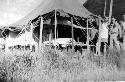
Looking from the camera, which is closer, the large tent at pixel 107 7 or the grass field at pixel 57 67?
the grass field at pixel 57 67

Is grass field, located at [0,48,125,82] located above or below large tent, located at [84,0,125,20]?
below

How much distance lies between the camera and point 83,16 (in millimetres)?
16531

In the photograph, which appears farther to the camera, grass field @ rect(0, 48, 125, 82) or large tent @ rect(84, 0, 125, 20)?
large tent @ rect(84, 0, 125, 20)

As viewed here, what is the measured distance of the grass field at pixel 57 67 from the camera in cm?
719

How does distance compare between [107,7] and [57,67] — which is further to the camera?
[107,7]

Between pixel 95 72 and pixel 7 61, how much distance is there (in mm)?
3409

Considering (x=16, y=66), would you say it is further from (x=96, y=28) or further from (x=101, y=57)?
(x=96, y=28)

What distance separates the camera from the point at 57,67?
884 centimetres

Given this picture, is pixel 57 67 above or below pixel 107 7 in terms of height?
below

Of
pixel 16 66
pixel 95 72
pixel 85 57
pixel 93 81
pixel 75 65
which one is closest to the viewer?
pixel 93 81

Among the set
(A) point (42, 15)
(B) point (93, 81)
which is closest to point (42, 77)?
(B) point (93, 81)

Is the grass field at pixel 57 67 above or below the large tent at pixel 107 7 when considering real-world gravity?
below

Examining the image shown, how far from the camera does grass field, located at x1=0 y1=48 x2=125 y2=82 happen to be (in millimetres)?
7191

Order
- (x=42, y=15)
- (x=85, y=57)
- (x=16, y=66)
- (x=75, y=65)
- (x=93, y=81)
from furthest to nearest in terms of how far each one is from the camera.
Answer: (x=42, y=15) < (x=85, y=57) < (x=75, y=65) < (x=16, y=66) < (x=93, y=81)
